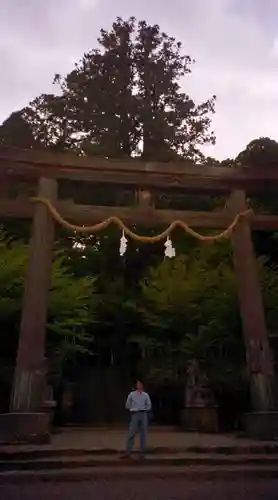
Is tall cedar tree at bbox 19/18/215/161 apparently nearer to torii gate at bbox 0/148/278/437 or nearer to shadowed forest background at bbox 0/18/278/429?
shadowed forest background at bbox 0/18/278/429

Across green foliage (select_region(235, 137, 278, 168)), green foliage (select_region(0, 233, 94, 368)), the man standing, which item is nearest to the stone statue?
green foliage (select_region(0, 233, 94, 368))

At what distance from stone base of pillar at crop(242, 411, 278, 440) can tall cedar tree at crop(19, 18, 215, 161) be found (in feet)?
46.4

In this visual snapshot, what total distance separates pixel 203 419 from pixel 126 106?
14.7 m

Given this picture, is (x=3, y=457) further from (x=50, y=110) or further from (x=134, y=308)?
(x=50, y=110)

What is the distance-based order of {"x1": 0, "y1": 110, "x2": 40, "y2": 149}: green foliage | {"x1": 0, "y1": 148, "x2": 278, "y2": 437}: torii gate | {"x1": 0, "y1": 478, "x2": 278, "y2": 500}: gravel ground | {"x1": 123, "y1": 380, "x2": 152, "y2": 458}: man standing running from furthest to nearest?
{"x1": 0, "y1": 110, "x2": 40, "y2": 149}: green foliage
{"x1": 0, "y1": 148, "x2": 278, "y2": 437}: torii gate
{"x1": 123, "y1": 380, "x2": 152, "y2": 458}: man standing
{"x1": 0, "y1": 478, "x2": 278, "y2": 500}: gravel ground

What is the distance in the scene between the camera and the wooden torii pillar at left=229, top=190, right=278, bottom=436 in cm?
1119

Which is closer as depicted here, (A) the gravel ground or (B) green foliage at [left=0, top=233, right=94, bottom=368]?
(A) the gravel ground

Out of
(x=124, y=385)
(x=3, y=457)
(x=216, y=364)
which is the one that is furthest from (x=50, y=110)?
(x=3, y=457)

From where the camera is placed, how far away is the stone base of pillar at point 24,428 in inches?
391

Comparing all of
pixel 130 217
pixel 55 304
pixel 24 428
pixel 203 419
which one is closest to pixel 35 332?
pixel 24 428

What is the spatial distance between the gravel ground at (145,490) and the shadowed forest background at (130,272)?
756 cm

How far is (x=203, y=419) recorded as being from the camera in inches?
545

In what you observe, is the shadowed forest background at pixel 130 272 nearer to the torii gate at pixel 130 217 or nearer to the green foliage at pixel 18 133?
the green foliage at pixel 18 133

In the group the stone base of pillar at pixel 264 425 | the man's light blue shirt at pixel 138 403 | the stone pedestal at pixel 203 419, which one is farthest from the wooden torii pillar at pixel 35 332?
the stone pedestal at pixel 203 419
